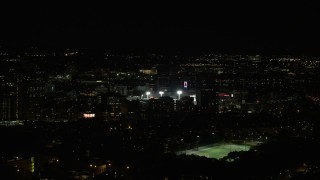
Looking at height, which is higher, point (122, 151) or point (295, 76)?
point (295, 76)

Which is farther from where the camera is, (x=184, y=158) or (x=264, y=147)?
(x=264, y=147)

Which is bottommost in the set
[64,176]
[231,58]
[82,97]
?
[64,176]

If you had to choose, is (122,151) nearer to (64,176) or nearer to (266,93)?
(64,176)

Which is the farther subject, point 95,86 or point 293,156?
point 95,86

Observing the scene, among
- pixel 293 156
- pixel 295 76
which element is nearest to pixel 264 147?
pixel 293 156

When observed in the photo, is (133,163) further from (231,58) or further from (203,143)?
(231,58)

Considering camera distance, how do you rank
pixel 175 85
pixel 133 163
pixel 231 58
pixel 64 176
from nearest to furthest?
pixel 64 176
pixel 133 163
pixel 175 85
pixel 231 58

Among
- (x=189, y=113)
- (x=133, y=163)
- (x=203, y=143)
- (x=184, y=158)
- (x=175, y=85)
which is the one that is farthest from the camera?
(x=175, y=85)

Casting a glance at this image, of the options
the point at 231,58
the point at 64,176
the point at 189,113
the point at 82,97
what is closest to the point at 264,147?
the point at 64,176

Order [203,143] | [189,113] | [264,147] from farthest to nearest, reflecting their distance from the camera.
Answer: [189,113] < [203,143] < [264,147]
